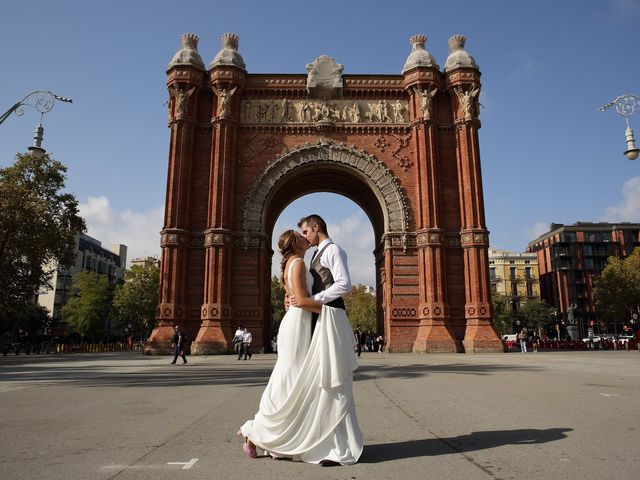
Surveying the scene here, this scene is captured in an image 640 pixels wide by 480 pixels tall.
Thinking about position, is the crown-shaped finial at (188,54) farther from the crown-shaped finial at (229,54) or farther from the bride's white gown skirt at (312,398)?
the bride's white gown skirt at (312,398)

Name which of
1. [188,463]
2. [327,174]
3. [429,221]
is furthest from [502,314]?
[188,463]

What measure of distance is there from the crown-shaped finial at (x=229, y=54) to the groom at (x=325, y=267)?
27633mm

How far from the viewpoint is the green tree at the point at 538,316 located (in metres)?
77.2

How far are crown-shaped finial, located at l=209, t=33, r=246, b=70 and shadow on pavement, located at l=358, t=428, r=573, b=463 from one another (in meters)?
28.8

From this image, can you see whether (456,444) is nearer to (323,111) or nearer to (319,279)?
(319,279)

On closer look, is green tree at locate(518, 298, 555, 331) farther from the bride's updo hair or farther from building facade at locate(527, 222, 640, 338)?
the bride's updo hair

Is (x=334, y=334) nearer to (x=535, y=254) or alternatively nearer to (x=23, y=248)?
(x=23, y=248)

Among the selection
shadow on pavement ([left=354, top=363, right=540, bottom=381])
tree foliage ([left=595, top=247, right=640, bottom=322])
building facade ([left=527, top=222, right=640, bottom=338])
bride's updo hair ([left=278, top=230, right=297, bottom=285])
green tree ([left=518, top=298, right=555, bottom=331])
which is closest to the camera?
bride's updo hair ([left=278, top=230, right=297, bottom=285])

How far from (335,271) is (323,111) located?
27.4 m

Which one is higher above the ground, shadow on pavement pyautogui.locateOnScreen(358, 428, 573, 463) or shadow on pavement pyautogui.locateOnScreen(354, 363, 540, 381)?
shadow on pavement pyautogui.locateOnScreen(358, 428, 573, 463)

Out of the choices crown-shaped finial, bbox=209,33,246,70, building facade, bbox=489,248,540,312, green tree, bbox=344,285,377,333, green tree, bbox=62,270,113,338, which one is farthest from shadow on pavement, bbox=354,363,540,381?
building facade, bbox=489,248,540,312

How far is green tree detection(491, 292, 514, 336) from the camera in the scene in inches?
2968

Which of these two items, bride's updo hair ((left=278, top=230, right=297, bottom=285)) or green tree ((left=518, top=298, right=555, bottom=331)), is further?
green tree ((left=518, top=298, right=555, bottom=331))

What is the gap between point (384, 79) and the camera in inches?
1233
